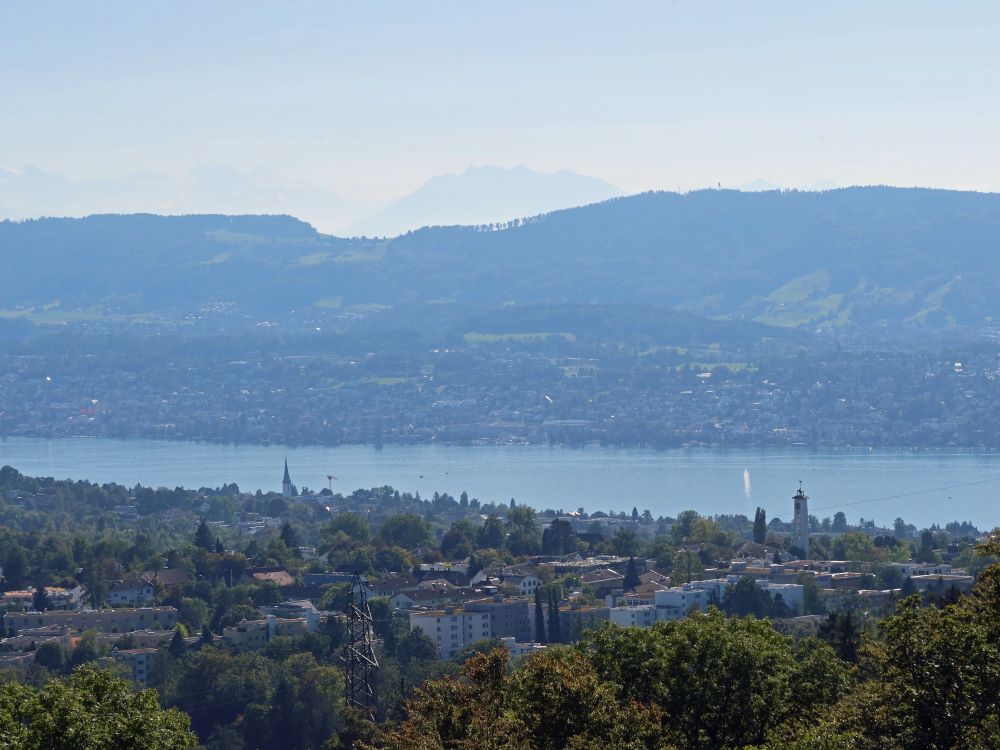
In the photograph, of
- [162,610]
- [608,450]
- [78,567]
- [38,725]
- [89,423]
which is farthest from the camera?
[89,423]

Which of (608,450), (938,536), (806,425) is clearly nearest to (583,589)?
(938,536)

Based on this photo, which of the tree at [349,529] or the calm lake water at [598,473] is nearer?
the tree at [349,529]

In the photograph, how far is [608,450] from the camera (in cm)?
14138

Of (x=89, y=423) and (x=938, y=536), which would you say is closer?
(x=938, y=536)

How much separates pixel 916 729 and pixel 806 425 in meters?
138

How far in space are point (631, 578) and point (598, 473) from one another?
6216 cm

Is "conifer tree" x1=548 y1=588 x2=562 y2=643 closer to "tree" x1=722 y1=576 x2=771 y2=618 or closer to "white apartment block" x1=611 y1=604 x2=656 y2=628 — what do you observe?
"white apartment block" x1=611 y1=604 x2=656 y2=628

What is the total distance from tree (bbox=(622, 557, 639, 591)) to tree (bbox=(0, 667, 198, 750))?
3661cm

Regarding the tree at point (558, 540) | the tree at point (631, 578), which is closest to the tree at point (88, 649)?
the tree at point (631, 578)

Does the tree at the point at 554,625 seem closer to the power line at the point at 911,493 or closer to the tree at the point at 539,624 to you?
the tree at the point at 539,624

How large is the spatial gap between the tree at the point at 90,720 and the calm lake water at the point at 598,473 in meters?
69.0

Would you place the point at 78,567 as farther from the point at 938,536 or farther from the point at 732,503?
the point at 732,503

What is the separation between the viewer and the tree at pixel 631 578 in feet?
169

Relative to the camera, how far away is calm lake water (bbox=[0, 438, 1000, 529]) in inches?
3627
